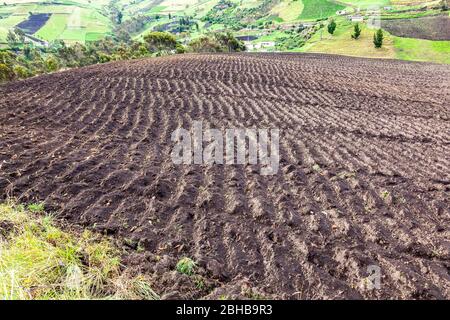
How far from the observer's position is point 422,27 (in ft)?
161

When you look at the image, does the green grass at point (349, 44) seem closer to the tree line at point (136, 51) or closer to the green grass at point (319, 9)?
the tree line at point (136, 51)

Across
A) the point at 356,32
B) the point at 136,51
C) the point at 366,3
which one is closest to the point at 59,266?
the point at 136,51

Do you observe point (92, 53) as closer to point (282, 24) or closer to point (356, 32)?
point (356, 32)

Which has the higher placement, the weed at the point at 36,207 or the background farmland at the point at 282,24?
the background farmland at the point at 282,24

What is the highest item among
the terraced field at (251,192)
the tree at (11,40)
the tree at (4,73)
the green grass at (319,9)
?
the green grass at (319,9)

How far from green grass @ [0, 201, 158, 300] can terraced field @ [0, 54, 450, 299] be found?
31 cm

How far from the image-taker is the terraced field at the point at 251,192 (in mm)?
3717

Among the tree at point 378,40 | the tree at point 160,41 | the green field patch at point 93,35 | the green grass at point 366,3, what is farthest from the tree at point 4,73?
the green field patch at point 93,35

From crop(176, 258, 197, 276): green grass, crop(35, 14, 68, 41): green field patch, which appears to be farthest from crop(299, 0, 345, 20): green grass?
crop(176, 258, 197, 276): green grass

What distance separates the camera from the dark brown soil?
148 ft

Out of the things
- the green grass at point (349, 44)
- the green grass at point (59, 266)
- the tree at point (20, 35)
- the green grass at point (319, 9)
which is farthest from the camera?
the green grass at point (319, 9)

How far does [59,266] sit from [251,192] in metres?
3.15

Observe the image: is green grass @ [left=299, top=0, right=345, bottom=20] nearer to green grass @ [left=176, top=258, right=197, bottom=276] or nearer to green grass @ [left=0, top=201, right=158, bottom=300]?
green grass @ [left=176, top=258, right=197, bottom=276]

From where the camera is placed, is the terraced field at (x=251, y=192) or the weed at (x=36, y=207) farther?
the weed at (x=36, y=207)
